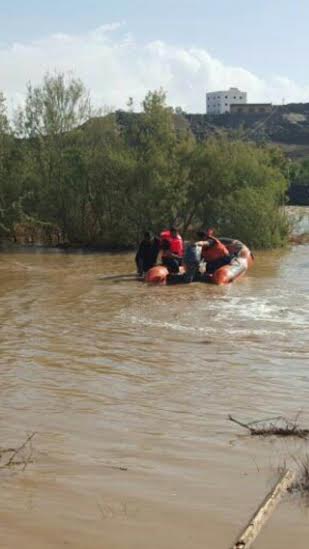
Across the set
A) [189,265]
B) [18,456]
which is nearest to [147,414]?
[18,456]

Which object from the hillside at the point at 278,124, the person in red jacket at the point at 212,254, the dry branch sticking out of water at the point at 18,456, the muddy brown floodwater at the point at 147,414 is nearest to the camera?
the muddy brown floodwater at the point at 147,414

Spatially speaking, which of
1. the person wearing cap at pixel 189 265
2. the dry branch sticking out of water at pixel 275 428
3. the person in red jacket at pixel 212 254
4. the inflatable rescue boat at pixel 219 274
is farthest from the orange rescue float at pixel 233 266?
the dry branch sticking out of water at pixel 275 428

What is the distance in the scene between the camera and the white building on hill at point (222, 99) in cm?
14957

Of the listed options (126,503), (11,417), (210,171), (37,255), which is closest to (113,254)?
(37,255)

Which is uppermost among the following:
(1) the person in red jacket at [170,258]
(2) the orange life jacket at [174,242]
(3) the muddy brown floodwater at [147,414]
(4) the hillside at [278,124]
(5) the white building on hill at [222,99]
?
(5) the white building on hill at [222,99]

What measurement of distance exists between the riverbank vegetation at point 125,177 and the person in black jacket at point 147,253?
8274 mm

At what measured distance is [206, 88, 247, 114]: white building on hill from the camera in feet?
491

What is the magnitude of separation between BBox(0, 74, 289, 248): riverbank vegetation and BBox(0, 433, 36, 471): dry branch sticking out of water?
21.2 meters

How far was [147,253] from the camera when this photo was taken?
18.8 m

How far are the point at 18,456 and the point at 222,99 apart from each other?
491ft

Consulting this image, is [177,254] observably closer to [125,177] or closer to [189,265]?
[189,265]

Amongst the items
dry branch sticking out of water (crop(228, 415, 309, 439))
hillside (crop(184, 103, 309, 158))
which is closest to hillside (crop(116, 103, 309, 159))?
hillside (crop(184, 103, 309, 158))

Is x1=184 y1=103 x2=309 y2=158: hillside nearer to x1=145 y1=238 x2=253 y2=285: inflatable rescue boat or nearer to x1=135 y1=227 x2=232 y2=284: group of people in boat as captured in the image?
x1=145 y1=238 x2=253 y2=285: inflatable rescue boat

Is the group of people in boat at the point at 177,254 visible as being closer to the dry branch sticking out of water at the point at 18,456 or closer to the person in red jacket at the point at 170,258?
the person in red jacket at the point at 170,258
